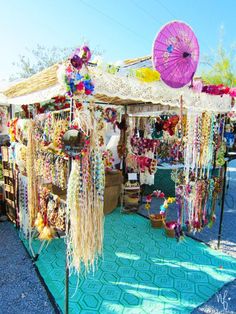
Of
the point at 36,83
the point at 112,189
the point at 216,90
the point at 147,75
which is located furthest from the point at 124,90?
the point at 112,189

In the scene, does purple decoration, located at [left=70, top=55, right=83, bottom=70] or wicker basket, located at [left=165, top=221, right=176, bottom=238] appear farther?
wicker basket, located at [left=165, top=221, right=176, bottom=238]

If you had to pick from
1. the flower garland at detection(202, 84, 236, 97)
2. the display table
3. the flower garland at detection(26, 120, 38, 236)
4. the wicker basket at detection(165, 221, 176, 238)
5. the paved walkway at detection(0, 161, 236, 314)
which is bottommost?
the paved walkway at detection(0, 161, 236, 314)

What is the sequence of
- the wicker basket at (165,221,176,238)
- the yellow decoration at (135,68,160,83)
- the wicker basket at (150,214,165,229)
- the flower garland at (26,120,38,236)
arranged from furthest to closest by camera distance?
the wicker basket at (150,214,165,229) < the wicker basket at (165,221,176,238) < the flower garland at (26,120,38,236) < the yellow decoration at (135,68,160,83)

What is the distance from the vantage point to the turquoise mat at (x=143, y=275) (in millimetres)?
2158

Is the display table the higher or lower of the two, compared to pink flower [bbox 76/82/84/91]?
lower

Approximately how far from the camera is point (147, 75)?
2225 mm

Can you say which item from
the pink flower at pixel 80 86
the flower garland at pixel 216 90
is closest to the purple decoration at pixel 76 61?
the pink flower at pixel 80 86

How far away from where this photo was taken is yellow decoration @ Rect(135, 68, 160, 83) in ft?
7.22

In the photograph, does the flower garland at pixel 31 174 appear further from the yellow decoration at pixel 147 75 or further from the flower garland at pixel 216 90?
the flower garland at pixel 216 90

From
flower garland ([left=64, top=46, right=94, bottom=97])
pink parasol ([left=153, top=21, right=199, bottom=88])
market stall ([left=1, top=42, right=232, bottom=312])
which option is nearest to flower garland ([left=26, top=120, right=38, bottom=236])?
market stall ([left=1, top=42, right=232, bottom=312])

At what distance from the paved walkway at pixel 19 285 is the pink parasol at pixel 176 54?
2409mm

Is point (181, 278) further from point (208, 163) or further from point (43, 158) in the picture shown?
point (43, 158)

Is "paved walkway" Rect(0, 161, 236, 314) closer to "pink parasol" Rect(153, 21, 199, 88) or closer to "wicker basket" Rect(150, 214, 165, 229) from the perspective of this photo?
"wicker basket" Rect(150, 214, 165, 229)

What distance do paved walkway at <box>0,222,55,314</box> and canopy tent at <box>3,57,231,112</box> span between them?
1.85 metres
